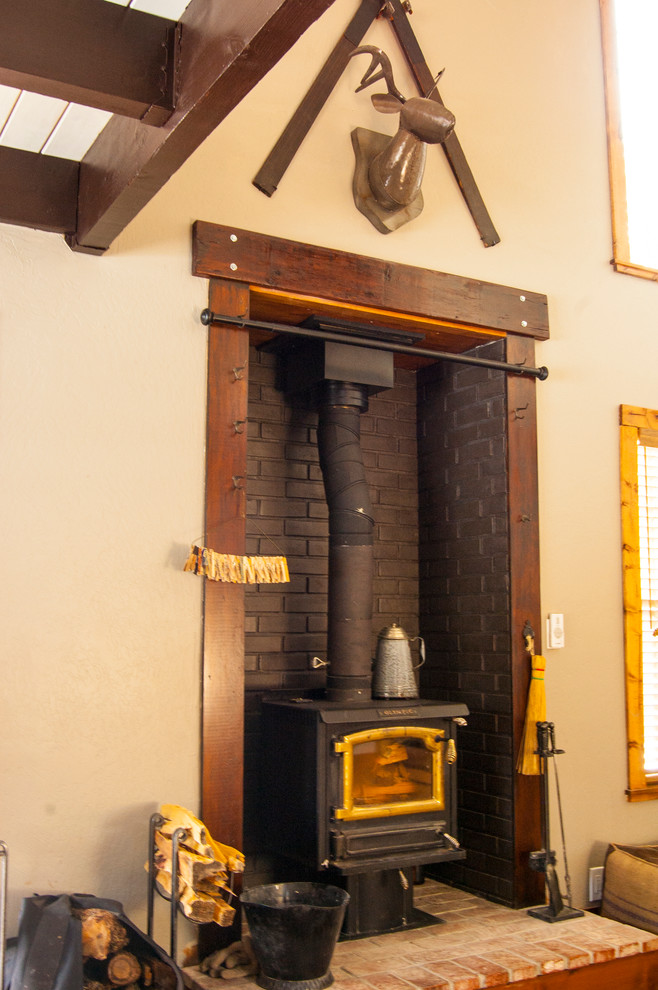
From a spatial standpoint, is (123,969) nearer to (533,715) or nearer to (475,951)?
(475,951)

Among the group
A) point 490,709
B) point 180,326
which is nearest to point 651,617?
point 490,709

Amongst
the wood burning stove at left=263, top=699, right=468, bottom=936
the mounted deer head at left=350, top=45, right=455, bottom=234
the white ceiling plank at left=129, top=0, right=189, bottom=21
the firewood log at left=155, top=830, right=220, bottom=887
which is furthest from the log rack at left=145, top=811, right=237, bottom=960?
the mounted deer head at left=350, top=45, right=455, bottom=234

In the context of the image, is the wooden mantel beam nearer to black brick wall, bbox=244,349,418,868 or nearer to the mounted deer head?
the mounted deer head

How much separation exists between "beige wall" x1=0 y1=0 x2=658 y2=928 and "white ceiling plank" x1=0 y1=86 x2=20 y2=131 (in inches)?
18.2

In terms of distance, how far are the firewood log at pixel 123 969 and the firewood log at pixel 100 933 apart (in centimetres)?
2

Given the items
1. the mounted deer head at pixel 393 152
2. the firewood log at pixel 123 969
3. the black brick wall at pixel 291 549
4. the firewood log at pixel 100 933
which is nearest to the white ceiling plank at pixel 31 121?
the mounted deer head at pixel 393 152

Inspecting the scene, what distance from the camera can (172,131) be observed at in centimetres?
226

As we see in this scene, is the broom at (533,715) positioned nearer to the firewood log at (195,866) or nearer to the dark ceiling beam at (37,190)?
the firewood log at (195,866)

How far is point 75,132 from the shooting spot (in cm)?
275

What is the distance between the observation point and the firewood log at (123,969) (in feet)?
8.46

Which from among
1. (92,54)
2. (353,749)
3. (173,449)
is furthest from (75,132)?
(353,749)

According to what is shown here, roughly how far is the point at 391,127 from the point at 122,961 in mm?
3193

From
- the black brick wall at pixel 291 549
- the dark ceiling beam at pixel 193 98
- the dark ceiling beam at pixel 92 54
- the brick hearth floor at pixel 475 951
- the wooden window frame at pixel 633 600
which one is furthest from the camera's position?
the wooden window frame at pixel 633 600

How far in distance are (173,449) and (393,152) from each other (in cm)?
144
